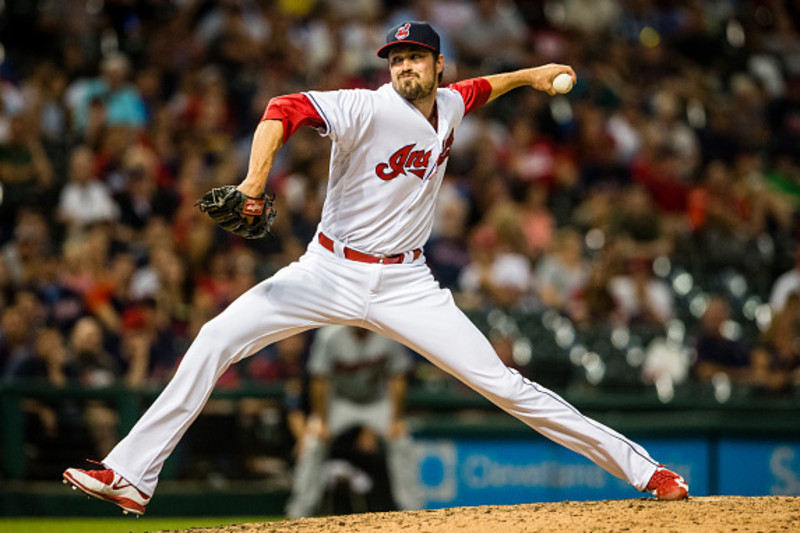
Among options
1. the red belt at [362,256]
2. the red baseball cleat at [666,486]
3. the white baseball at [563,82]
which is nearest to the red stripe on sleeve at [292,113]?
the red belt at [362,256]

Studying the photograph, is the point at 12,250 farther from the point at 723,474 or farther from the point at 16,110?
the point at 723,474

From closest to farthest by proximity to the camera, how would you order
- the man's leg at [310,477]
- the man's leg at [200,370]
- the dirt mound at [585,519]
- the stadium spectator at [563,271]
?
1. the man's leg at [200,370]
2. the dirt mound at [585,519]
3. the man's leg at [310,477]
4. the stadium spectator at [563,271]

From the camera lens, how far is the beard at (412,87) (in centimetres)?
464

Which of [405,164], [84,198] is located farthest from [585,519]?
[84,198]

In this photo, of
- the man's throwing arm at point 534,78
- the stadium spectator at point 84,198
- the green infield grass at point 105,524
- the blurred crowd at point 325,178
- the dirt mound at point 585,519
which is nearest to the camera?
the dirt mound at point 585,519

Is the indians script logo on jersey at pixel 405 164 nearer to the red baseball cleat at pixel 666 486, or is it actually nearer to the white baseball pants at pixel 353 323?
the white baseball pants at pixel 353 323

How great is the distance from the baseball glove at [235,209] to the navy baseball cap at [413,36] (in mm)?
929

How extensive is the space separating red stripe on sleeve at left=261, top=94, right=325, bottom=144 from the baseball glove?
0.95ft

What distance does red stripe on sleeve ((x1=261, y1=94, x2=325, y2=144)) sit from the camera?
4195 mm

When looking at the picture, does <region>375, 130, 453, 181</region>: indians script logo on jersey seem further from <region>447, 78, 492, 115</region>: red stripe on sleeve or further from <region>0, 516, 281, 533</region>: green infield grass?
<region>0, 516, 281, 533</region>: green infield grass

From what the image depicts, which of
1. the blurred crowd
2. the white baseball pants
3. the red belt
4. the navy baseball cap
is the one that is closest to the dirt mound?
the white baseball pants

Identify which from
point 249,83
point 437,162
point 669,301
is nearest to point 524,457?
point 669,301

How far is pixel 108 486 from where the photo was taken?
430cm

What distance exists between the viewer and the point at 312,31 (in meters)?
11.8
